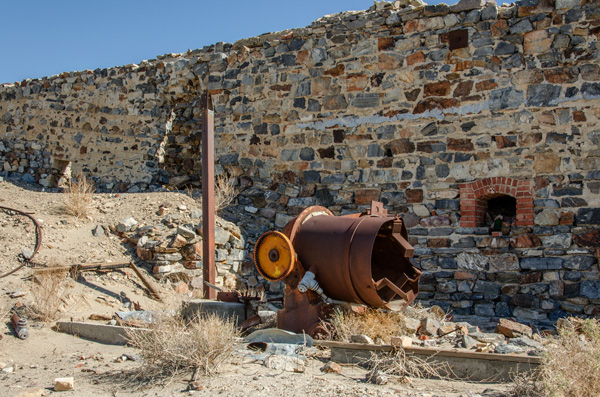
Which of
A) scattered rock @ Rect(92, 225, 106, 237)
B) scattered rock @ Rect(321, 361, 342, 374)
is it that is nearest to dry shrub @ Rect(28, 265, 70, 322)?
scattered rock @ Rect(92, 225, 106, 237)

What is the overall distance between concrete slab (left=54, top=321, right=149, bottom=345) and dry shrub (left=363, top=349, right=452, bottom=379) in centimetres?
261

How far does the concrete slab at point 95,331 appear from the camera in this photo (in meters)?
5.51

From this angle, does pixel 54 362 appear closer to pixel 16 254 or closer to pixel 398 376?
pixel 16 254

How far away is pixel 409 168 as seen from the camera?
7910mm

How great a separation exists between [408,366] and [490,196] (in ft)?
12.8

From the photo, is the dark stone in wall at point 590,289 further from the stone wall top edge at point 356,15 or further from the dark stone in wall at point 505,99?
the stone wall top edge at point 356,15

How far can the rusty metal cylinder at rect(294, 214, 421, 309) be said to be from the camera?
198 inches

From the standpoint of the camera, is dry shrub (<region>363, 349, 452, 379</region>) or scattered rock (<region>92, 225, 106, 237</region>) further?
scattered rock (<region>92, 225, 106, 237</region>)

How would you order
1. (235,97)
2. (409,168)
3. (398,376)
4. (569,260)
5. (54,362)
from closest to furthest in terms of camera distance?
(398,376) < (54,362) < (569,260) < (409,168) < (235,97)

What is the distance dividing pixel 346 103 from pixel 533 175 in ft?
9.39

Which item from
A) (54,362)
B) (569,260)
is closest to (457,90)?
(569,260)

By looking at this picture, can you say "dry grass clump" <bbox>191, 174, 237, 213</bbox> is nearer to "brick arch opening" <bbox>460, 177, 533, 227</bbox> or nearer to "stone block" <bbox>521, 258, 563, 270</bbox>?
"brick arch opening" <bbox>460, 177, 533, 227</bbox>

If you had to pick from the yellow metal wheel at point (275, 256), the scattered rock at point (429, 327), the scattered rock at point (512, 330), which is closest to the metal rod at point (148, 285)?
the yellow metal wheel at point (275, 256)

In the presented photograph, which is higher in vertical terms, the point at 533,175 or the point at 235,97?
the point at 235,97
